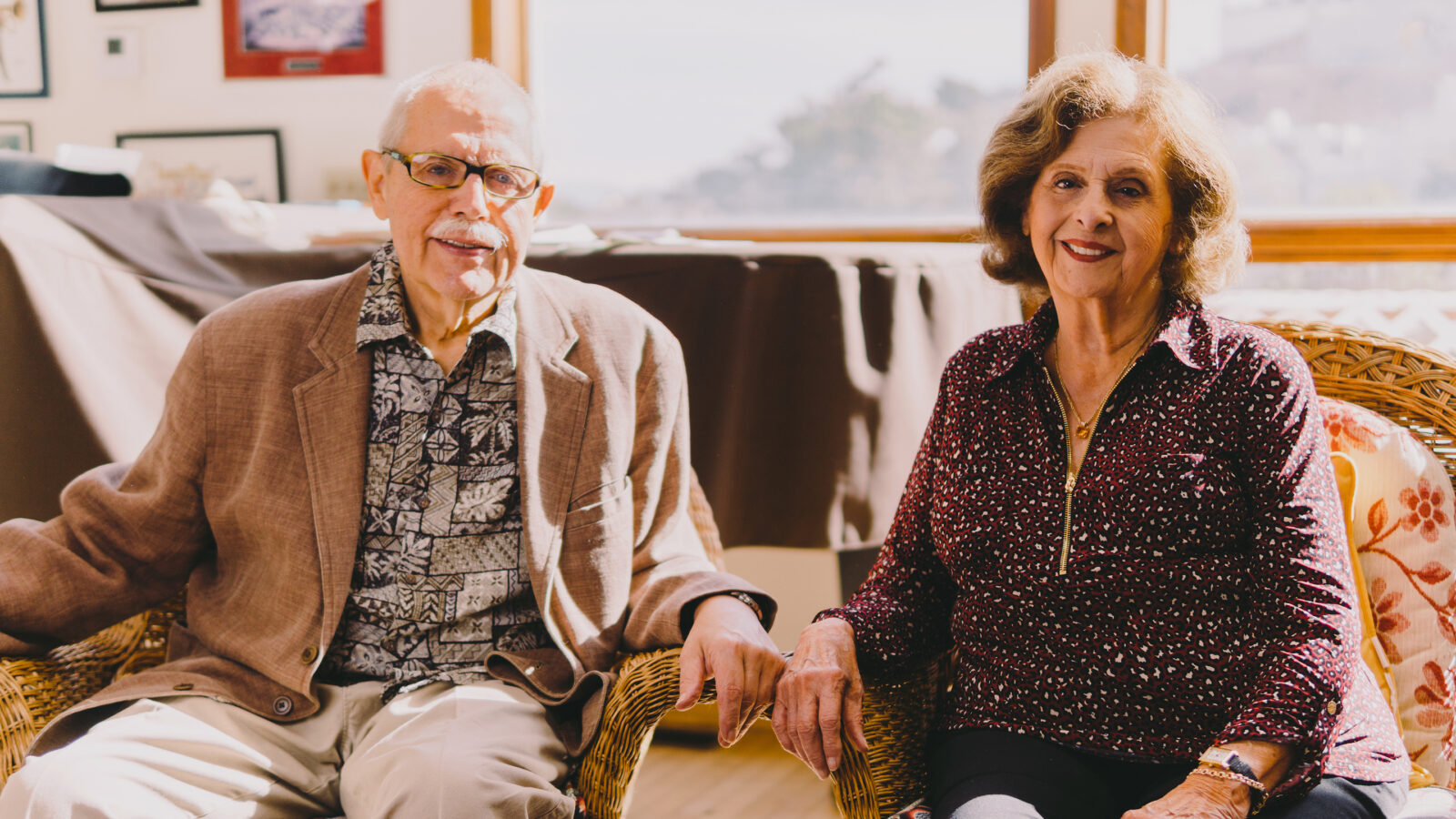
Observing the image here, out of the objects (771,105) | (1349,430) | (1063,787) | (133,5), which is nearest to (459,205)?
(1063,787)

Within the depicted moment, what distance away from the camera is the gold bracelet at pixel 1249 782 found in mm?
1058

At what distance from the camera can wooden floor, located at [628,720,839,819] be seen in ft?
7.32

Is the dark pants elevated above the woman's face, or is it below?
below

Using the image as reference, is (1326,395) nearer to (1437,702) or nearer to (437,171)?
(1437,702)

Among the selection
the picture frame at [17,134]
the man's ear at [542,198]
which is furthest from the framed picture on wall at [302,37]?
the man's ear at [542,198]

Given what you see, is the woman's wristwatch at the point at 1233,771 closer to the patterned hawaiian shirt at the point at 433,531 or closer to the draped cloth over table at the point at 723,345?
the patterned hawaiian shirt at the point at 433,531

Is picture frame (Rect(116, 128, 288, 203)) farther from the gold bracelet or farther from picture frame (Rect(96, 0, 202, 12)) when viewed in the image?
the gold bracelet

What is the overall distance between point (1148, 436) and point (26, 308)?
1.87 m

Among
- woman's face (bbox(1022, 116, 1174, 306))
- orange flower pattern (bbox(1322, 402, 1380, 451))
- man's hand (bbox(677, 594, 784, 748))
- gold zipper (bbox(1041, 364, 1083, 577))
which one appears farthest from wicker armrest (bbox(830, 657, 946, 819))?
orange flower pattern (bbox(1322, 402, 1380, 451))

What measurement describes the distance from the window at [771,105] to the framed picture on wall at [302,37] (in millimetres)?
510

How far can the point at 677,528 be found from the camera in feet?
4.95

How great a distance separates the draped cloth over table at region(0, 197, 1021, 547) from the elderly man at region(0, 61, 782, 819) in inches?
26.8

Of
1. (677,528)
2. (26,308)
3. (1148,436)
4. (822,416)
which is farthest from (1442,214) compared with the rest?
(26,308)

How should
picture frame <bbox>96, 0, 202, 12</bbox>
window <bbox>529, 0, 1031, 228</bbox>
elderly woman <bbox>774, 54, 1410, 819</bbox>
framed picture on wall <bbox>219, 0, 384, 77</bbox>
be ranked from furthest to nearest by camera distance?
picture frame <bbox>96, 0, 202, 12</bbox>, framed picture on wall <bbox>219, 0, 384, 77</bbox>, window <bbox>529, 0, 1031, 228</bbox>, elderly woman <bbox>774, 54, 1410, 819</bbox>
